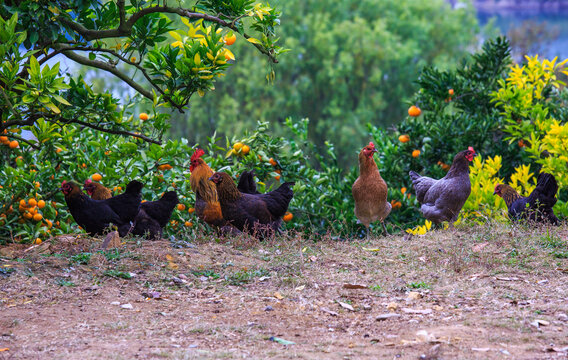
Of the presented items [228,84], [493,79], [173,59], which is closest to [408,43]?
[228,84]

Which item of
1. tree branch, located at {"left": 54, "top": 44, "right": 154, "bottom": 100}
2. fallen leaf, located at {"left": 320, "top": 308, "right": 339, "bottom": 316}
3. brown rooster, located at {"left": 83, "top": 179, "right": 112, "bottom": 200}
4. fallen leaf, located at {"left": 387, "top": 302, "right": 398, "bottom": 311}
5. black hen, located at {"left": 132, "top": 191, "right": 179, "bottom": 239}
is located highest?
Answer: tree branch, located at {"left": 54, "top": 44, "right": 154, "bottom": 100}

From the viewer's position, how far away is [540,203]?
744 cm

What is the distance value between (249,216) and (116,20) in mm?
2842

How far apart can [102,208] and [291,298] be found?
3.02 m

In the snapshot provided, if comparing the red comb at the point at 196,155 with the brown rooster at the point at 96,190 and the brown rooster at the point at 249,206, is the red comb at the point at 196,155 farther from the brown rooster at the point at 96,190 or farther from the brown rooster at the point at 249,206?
the brown rooster at the point at 96,190

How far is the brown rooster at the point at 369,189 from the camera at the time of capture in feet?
25.9

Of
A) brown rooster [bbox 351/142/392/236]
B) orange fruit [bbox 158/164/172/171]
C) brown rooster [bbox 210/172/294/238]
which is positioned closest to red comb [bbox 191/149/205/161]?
orange fruit [bbox 158/164/172/171]

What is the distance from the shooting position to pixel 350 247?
7.18 metres

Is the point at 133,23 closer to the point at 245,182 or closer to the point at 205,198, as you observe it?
the point at 205,198

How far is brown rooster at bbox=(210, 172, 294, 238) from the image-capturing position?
7.57m

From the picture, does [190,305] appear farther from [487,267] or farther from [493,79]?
[493,79]

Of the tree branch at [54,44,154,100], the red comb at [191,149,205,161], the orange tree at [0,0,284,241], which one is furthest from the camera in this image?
the red comb at [191,149,205,161]

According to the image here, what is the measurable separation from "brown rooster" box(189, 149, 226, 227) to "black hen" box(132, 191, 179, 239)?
34 cm

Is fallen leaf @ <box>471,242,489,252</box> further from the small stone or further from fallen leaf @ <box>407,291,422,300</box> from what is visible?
the small stone
